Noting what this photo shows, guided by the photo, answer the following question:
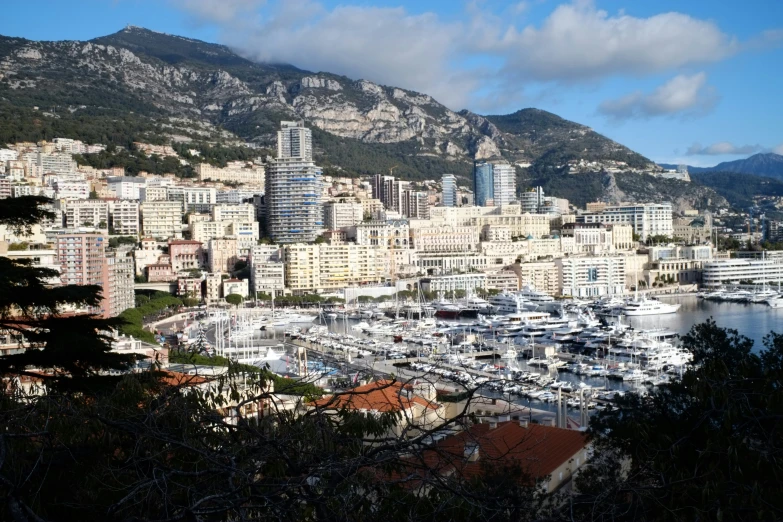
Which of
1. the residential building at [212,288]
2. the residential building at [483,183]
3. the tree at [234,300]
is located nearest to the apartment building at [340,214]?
the residential building at [212,288]

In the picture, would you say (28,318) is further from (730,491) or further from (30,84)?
(30,84)

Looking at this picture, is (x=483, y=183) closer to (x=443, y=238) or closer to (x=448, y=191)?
(x=448, y=191)

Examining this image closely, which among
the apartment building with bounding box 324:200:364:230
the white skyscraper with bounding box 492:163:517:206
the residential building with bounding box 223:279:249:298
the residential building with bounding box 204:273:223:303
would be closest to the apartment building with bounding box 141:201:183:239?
the residential building with bounding box 204:273:223:303

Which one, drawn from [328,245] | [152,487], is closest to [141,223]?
[328,245]

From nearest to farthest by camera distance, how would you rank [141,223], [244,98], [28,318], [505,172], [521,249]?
[28,318]
[141,223]
[521,249]
[505,172]
[244,98]

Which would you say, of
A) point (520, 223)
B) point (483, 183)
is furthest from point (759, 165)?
point (520, 223)
